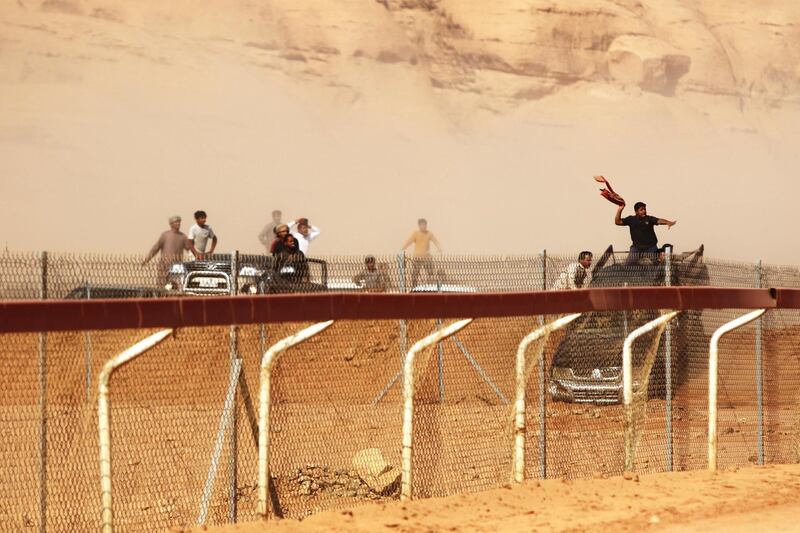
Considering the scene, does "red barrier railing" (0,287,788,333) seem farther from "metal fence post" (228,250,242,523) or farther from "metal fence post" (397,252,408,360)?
"metal fence post" (397,252,408,360)

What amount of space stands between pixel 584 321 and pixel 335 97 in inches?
2350

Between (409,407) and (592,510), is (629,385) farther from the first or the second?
(409,407)

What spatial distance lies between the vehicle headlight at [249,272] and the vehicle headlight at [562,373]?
2.62 m

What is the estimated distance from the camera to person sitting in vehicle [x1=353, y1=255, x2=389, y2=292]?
1019cm

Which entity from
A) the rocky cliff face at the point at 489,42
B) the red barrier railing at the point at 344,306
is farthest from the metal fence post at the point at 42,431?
the rocky cliff face at the point at 489,42

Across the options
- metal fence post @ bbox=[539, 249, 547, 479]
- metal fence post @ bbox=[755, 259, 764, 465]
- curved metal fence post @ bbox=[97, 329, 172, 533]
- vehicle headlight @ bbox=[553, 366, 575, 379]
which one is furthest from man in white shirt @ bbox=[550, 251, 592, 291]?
curved metal fence post @ bbox=[97, 329, 172, 533]

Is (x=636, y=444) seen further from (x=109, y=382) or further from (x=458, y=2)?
(x=458, y=2)

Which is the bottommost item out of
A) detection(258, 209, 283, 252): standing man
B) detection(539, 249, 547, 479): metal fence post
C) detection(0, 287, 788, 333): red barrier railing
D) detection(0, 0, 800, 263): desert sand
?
detection(539, 249, 547, 479): metal fence post

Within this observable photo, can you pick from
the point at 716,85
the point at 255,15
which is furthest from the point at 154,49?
the point at 716,85

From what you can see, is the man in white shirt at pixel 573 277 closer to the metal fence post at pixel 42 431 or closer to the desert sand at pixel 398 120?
the metal fence post at pixel 42 431

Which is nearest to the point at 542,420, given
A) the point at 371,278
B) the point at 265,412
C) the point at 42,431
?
the point at 371,278

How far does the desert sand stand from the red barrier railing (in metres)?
50.0

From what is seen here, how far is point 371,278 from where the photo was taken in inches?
406

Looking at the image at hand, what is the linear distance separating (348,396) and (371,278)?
1.48 meters
